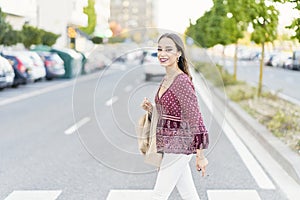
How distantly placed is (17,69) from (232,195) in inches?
691

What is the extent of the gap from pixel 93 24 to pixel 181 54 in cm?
7917

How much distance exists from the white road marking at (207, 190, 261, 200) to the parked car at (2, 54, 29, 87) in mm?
17324

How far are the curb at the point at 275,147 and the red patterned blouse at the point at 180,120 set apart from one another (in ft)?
4.91

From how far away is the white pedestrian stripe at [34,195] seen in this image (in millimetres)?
5905

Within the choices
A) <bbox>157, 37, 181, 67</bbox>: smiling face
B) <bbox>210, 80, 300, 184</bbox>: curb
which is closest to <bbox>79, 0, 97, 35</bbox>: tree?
<bbox>210, 80, 300, 184</bbox>: curb

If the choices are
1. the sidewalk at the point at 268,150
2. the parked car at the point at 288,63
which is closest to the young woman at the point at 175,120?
the sidewalk at the point at 268,150

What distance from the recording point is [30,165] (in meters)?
7.67

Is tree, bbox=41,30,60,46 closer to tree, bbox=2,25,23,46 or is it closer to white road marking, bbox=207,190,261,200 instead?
tree, bbox=2,25,23,46

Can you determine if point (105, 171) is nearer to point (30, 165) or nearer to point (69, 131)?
point (30, 165)

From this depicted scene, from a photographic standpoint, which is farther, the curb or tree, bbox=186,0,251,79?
tree, bbox=186,0,251,79

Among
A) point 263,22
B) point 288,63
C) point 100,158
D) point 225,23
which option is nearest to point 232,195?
point 100,158

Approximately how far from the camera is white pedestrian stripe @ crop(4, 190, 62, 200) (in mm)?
5905

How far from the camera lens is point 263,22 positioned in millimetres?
14781

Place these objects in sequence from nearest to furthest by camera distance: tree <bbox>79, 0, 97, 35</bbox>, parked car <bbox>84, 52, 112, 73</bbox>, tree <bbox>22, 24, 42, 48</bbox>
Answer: parked car <bbox>84, 52, 112, 73</bbox>, tree <bbox>22, 24, 42, 48</bbox>, tree <bbox>79, 0, 97, 35</bbox>
